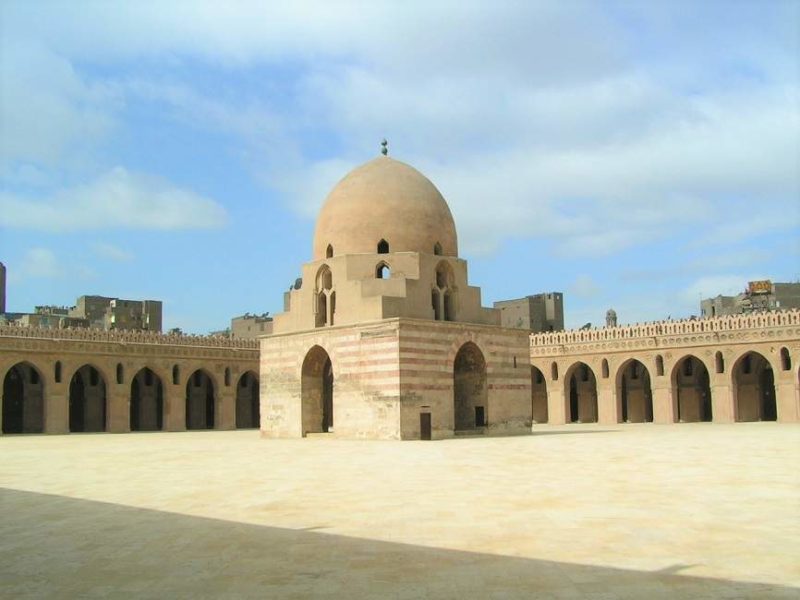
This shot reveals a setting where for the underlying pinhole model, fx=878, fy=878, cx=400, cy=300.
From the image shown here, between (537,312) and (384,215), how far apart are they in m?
21.7

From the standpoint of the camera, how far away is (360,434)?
23.4m

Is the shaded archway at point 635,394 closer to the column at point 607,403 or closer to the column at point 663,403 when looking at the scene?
the column at point 607,403

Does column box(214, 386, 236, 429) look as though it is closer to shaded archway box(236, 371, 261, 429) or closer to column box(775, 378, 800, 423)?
shaded archway box(236, 371, 261, 429)

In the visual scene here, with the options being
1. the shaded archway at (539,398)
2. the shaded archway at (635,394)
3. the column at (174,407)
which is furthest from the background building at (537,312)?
the column at (174,407)

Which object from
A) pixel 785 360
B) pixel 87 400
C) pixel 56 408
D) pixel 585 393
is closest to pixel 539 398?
pixel 585 393

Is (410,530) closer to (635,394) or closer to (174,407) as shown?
(174,407)

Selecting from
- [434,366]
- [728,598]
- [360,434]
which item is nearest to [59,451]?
[360,434]

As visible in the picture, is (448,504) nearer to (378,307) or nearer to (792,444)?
(792,444)

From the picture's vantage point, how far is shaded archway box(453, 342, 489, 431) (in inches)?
1002

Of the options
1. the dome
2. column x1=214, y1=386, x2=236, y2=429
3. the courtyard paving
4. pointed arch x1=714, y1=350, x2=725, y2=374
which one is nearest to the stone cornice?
pointed arch x1=714, y1=350, x2=725, y2=374

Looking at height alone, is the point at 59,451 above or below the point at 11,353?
below

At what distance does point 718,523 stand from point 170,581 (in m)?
4.64

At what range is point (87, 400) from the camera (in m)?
36.6

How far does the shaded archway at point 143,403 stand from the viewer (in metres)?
38.5
